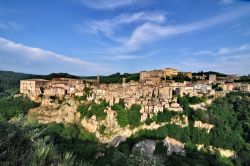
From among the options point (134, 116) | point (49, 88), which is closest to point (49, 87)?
point (49, 88)

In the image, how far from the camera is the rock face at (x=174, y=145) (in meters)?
21.6

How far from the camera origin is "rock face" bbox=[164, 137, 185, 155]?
2159 centimetres

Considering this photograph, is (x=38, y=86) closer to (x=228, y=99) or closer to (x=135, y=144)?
(x=135, y=144)

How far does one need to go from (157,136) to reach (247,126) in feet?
24.3

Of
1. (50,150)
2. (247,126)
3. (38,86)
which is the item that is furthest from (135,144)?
(50,150)

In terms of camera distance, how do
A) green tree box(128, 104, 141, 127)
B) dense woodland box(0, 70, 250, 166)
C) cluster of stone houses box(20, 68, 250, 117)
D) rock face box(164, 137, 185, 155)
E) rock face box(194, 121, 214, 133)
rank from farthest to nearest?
cluster of stone houses box(20, 68, 250, 117), green tree box(128, 104, 141, 127), rock face box(194, 121, 214, 133), rock face box(164, 137, 185, 155), dense woodland box(0, 70, 250, 166)

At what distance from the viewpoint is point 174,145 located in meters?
22.1

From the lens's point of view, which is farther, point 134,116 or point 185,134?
point 134,116

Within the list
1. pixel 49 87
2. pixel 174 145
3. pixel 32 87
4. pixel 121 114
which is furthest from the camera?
pixel 49 87

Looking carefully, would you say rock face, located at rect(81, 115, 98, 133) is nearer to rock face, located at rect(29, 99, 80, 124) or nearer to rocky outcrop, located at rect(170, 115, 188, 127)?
rock face, located at rect(29, 99, 80, 124)

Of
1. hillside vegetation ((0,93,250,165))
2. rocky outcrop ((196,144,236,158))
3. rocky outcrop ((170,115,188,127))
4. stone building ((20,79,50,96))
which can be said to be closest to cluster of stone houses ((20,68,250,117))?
stone building ((20,79,50,96))

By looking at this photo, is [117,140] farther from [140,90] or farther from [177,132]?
[140,90]

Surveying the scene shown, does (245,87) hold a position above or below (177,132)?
above

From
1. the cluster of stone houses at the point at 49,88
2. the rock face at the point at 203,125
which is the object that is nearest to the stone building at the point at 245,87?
the rock face at the point at 203,125
